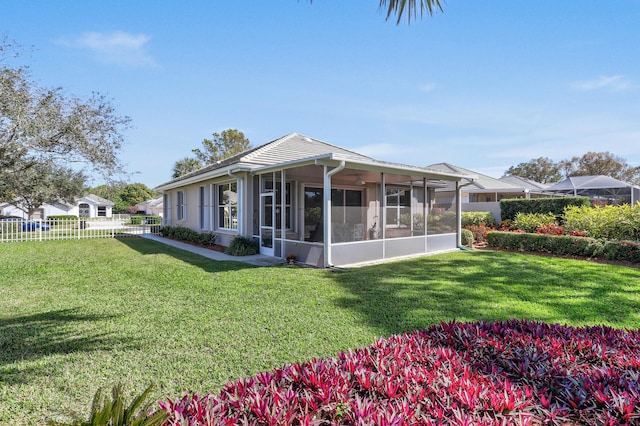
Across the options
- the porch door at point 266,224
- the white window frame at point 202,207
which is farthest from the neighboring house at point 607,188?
the white window frame at point 202,207

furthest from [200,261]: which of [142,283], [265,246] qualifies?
[142,283]

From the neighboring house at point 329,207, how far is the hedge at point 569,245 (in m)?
1.86

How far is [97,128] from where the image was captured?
567 inches

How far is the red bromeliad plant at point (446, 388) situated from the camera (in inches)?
68.2

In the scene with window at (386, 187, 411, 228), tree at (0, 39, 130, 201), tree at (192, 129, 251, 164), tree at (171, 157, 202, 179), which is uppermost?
tree at (192, 129, 251, 164)

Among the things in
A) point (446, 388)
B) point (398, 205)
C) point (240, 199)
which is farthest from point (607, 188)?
point (446, 388)

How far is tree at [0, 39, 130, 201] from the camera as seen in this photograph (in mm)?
11352

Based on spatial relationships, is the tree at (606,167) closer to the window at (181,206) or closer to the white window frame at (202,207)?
the white window frame at (202,207)

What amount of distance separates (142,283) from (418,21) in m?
6.93

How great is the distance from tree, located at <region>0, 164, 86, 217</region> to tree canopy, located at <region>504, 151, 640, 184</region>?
218ft

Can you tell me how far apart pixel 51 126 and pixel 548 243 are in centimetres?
1885

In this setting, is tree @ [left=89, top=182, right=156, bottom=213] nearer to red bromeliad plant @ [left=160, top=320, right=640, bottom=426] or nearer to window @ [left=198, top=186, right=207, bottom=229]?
window @ [left=198, top=186, right=207, bottom=229]

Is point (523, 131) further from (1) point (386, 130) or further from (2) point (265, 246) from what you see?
(2) point (265, 246)

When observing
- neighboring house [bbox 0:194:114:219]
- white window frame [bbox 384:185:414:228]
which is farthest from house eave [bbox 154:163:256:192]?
neighboring house [bbox 0:194:114:219]
